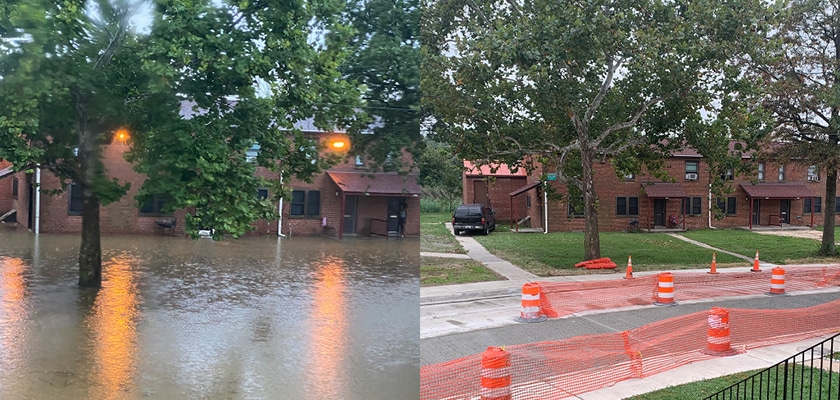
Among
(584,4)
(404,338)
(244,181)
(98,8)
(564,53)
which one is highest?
(584,4)

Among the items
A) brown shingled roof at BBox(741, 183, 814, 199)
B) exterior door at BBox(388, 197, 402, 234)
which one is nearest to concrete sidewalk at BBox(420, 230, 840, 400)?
exterior door at BBox(388, 197, 402, 234)

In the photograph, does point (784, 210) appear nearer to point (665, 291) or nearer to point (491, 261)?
point (491, 261)

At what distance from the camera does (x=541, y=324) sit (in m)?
7.41

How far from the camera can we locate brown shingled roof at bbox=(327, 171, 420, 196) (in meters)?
2.16

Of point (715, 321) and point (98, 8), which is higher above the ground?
point (98, 8)

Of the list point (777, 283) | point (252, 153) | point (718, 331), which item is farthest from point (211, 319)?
point (777, 283)

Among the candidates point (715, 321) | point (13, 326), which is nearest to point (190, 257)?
point (13, 326)

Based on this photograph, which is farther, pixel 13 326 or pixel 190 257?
pixel 190 257

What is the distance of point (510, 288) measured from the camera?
390 inches

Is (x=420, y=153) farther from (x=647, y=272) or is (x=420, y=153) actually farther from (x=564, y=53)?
(x=647, y=272)

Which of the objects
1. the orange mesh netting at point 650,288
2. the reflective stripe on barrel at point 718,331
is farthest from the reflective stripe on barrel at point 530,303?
the reflective stripe on barrel at point 718,331

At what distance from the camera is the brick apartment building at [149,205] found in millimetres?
2268

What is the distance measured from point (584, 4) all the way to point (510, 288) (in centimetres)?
541

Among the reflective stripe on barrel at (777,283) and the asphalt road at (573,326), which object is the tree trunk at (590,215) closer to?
the reflective stripe on barrel at (777,283)
